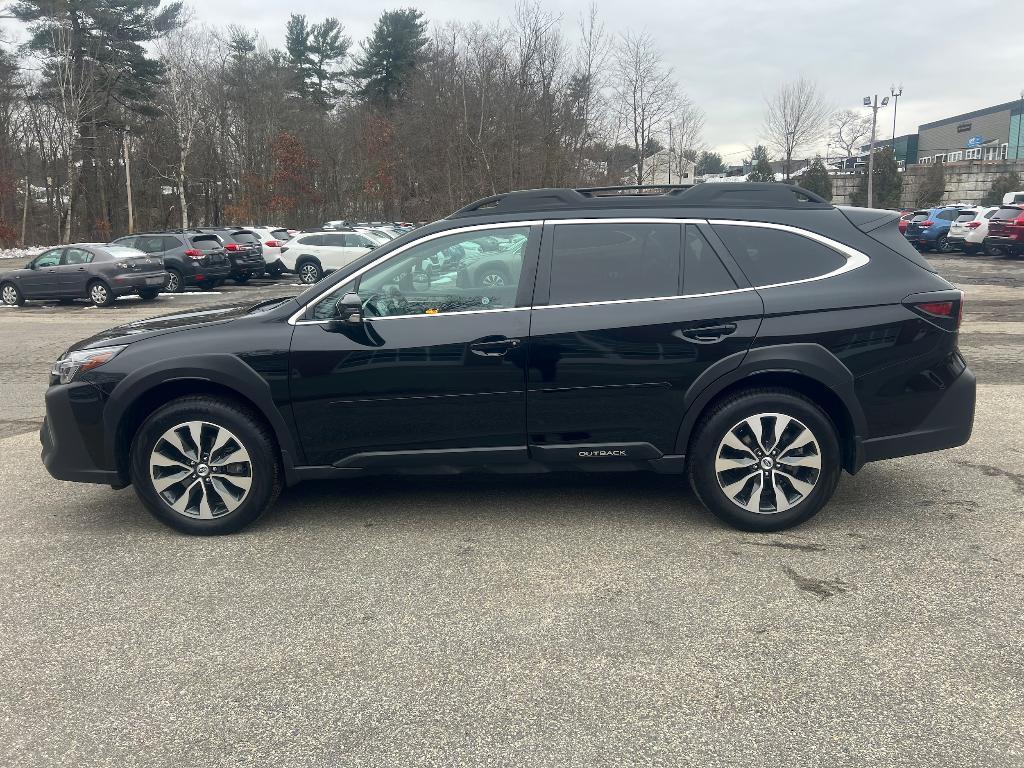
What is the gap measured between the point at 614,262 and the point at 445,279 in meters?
0.92

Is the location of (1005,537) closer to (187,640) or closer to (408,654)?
(408,654)

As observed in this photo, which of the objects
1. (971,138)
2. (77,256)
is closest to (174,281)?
(77,256)

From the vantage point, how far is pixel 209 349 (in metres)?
4.42

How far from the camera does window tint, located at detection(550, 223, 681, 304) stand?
4426mm

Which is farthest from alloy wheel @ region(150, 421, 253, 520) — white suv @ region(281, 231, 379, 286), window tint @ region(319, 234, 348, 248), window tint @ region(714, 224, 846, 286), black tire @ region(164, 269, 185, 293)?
window tint @ region(319, 234, 348, 248)

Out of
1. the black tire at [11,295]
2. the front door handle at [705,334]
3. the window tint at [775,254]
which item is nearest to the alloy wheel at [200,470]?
the front door handle at [705,334]

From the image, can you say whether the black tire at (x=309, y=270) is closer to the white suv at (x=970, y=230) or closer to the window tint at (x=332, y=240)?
the window tint at (x=332, y=240)

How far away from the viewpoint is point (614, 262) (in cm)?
447

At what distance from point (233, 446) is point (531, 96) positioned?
36740mm

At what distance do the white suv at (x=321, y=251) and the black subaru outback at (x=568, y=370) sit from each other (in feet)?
69.3

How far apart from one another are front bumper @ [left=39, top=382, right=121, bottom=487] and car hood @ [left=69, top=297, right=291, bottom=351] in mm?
307

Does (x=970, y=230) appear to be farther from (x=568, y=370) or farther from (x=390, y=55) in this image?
(x=390, y=55)

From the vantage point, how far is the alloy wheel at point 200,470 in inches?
176

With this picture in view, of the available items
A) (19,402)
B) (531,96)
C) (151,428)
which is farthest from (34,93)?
(151,428)
